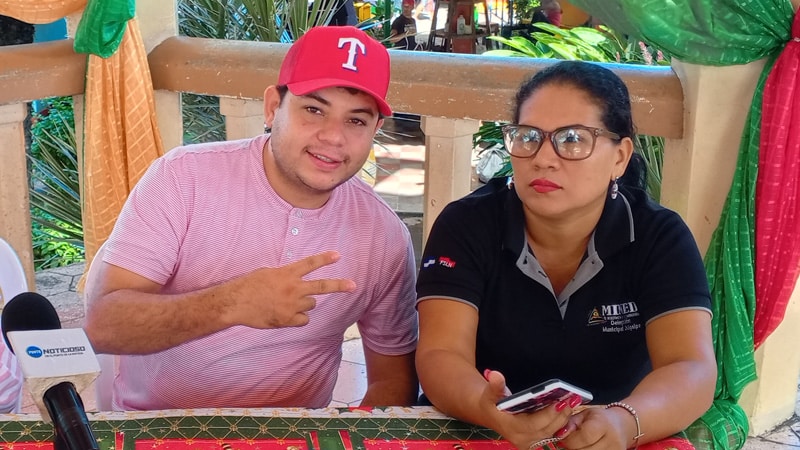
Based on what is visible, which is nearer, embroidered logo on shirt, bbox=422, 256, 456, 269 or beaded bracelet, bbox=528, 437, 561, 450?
beaded bracelet, bbox=528, 437, 561, 450

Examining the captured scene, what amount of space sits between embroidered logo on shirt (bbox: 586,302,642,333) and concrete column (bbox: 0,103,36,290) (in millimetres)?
1808

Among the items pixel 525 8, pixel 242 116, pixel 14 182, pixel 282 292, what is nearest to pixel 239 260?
pixel 282 292

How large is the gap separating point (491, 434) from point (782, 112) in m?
1.28

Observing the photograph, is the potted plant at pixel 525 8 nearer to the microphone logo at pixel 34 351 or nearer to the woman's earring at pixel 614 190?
the woman's earring at pixel 614 190

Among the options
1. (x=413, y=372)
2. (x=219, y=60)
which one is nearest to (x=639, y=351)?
(x=413, y=372)

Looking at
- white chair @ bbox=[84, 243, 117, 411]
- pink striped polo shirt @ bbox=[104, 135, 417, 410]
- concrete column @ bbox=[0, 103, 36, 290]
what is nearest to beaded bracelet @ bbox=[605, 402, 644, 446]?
pink striped polo shirt @ bbox=[104, 135, 417, 410]

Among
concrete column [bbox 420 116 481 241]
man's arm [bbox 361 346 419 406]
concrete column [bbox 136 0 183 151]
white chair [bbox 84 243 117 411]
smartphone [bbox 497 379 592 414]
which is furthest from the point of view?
concrete column [bbox 136 0 183 151]

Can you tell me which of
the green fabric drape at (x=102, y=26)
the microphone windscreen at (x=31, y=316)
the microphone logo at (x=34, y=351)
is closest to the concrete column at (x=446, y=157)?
the green fabric drape at (x=102, y=26)

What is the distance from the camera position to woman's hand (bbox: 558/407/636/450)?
136cm

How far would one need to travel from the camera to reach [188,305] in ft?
5.35

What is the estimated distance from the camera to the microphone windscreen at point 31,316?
3.55 ft

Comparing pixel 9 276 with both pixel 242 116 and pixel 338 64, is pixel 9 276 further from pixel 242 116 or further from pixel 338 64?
pixel 242 116

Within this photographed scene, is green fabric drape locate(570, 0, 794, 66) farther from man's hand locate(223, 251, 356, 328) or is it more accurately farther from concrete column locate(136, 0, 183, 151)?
concrete column locate(136, 0, 183, 151)

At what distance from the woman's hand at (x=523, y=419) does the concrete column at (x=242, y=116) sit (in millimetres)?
1758
